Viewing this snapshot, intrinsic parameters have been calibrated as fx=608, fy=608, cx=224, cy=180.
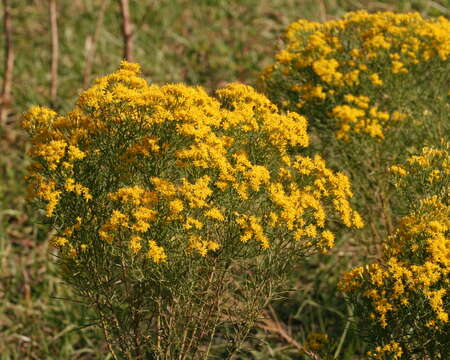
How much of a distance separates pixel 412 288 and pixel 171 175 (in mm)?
1549

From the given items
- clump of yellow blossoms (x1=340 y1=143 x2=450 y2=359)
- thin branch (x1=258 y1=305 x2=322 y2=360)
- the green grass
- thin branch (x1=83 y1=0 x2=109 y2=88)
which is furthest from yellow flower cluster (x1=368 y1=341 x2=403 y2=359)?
thin branch (x1=83 y1=0 x2=109 y2=88)

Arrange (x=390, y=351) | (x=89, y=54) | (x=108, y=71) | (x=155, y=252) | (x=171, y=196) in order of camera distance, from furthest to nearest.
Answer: (x=108, y=71)
(x=89, y=54)
(x=390, y=351)
(x=171, y=196)
(x=155, y=252)

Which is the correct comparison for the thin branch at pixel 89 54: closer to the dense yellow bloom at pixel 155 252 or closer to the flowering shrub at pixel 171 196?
the flowering shrub at pixel 171 196

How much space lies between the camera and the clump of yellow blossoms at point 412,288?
3.34m

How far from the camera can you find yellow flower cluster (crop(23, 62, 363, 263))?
3287 millimetres

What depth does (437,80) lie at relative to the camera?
17.4ft

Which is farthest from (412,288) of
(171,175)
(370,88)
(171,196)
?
(370,88)

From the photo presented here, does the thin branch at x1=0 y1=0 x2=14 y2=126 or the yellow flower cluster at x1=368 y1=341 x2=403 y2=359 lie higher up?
the thin branch at x1=0 y1=0 x2=14 y2=126

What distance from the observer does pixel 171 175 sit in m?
3.75

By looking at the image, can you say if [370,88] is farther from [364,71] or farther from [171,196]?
[171,196]

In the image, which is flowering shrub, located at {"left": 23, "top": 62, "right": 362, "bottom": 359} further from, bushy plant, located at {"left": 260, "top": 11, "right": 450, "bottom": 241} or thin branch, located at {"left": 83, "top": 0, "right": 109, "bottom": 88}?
thin branch, located at {"left": 83, "top": 0, "right": 109, "bottom": 88}

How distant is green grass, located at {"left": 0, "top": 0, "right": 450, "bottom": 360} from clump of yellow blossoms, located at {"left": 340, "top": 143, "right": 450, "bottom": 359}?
153 centimetres

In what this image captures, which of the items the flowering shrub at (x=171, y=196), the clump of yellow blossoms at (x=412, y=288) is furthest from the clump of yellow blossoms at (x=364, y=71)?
the clump of yellow blossoms at (x=412, y=288)

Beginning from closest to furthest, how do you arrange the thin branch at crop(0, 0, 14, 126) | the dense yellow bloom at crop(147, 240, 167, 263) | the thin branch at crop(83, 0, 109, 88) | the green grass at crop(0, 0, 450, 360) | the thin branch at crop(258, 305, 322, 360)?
the dense yellow bloom at crop(147, 240, 167, 263) → the thin branch at crop(258, 305, 322, 360) → the green grass at crop(0, 0, 450, 360) → the thin branch at crop(0, 0, 14, 126) → the thin branch at crop(83, 0, 109, 88)
